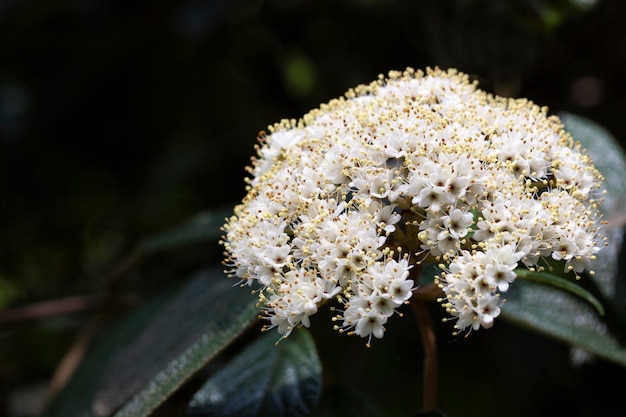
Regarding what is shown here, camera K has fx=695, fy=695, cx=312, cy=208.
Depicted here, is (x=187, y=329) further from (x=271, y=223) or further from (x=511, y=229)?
(x=511, y=229)

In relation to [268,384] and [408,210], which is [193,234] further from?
[408,210]

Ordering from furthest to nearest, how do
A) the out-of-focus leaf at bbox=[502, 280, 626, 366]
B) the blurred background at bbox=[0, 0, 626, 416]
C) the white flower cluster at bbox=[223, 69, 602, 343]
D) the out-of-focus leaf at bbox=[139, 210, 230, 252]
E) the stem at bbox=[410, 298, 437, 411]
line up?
1. the blurred background at bbox=[0, 0, 626, 416]
2. the out-of-focus leaf at bbox=[139, 210, 230, 252]
3. the out-of-focus leaf at bbox=[502, 280, 626, 366]
4. the stem at bbox=[410, 298, 437, 411]
5. the white flower cluster at bbox=[223, 69, 602, 343]

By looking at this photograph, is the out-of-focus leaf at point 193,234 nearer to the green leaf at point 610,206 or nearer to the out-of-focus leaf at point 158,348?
the out-of-focus leaf at point 158,348

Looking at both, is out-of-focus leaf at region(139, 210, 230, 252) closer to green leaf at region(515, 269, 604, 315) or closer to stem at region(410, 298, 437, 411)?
stem at region(410, 298, 437, 411)

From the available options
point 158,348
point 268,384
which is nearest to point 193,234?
point 158,348

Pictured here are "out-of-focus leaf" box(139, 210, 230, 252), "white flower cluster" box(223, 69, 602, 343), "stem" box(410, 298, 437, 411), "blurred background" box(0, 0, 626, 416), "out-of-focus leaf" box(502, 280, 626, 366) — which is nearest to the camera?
"white flower cluster" box(223, 69, 602, 343)

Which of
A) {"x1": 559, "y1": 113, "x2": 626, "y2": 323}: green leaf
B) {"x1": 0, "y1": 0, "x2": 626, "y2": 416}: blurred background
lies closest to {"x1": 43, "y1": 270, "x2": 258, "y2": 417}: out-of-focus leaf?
{"x1": 0, "y1": 0, "x2": 626, "y2": 416}: blurred background

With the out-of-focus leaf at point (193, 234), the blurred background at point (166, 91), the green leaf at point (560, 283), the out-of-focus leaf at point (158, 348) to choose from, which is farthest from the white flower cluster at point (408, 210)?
the blurred background at point (166, 91)
